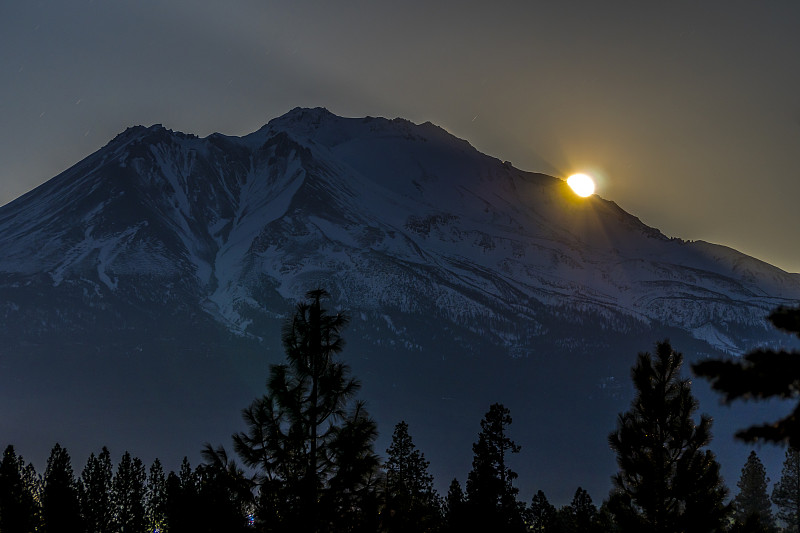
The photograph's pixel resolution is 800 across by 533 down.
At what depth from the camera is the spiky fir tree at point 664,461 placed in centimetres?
2339

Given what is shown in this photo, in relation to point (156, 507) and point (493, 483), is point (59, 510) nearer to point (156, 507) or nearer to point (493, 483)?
point (156, 507)

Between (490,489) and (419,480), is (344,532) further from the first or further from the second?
(419,480)

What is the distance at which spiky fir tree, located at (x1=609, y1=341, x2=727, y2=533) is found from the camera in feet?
76.7

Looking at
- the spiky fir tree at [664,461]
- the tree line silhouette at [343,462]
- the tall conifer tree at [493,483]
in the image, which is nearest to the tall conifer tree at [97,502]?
the tall conifer tree at [493,483]

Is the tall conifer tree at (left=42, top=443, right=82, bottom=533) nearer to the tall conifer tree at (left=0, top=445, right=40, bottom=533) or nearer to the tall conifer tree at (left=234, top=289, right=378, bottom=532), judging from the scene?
the tall conifer tree at (left=0, top=445, right=40, bottom=533)

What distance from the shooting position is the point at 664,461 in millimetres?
23922

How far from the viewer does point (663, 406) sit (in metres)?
24.0

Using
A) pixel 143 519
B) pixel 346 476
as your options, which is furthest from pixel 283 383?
pixel 143 519

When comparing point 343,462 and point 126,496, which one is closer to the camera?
point 343,462

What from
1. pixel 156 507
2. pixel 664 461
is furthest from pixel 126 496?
pixel 664 461

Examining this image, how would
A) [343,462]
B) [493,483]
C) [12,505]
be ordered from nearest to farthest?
[343,462], [12,505], [493,483]

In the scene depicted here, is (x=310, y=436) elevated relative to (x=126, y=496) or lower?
lower

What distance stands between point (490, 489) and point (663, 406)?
31.5 meters

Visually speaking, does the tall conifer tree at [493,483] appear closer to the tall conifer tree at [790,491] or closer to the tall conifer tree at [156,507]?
the tall conifer tree at [156,507]
